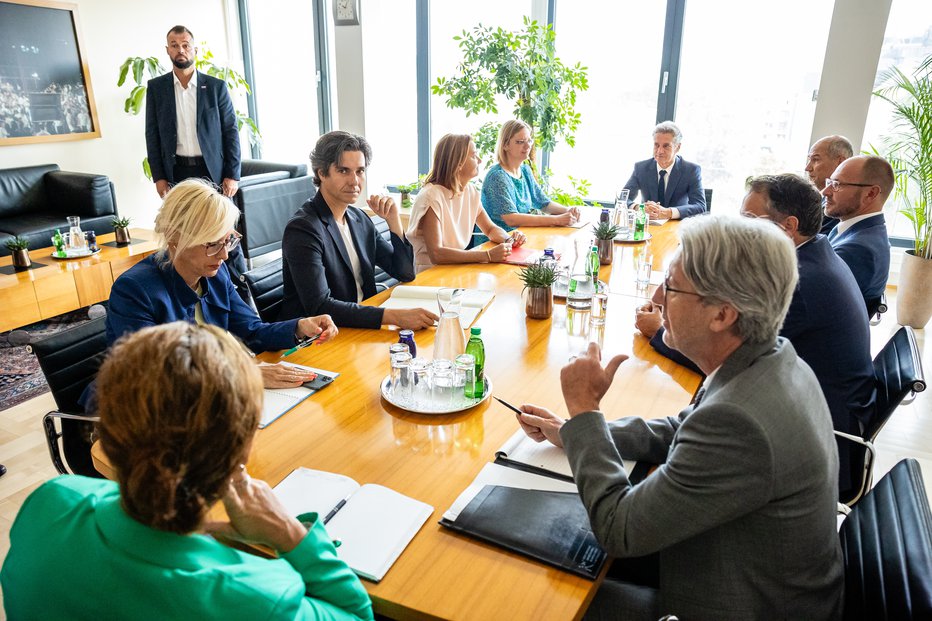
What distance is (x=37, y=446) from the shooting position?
2850 millimetres

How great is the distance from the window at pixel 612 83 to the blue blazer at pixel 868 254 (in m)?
3.32

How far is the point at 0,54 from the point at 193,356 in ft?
19.9

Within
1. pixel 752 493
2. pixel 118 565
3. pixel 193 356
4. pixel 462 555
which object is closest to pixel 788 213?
pixel 752 493

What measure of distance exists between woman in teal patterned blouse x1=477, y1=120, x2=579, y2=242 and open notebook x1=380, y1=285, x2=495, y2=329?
1393mm

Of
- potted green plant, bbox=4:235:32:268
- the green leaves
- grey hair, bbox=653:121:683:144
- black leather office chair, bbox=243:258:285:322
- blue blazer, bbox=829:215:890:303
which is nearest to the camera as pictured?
black leather office chair, bbox=243:258:285:322

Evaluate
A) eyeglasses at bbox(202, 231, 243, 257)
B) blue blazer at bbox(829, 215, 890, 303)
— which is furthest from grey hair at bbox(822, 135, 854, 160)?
eyeglasses at bbox(202, 231, 243, 257)

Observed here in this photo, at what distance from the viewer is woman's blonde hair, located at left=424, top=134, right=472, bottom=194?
3.29m

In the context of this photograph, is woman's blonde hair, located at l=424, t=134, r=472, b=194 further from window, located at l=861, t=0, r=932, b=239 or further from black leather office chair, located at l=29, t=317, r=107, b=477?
window, located at l=861, t=0, r=932, b=239

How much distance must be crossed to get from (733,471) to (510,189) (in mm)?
3206

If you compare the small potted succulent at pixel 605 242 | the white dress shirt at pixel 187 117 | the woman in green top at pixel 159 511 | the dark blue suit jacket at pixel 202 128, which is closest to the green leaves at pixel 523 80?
the dark blue suit jacket at pixel 202 128

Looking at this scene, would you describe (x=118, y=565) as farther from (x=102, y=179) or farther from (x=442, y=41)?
(x=442, y=41)

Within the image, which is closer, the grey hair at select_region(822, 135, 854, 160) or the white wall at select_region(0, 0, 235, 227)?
the grey hair at select_region(822, 135, 854, 160)

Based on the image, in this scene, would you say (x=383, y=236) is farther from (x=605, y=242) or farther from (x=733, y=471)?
(x=733, y=471)

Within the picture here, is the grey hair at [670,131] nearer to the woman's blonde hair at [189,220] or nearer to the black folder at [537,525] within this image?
the woman's blonde hair at [189,220]
